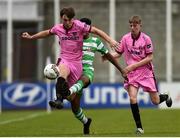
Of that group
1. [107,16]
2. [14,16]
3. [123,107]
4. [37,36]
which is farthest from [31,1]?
[37,36]

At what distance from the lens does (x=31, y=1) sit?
39.6 metres

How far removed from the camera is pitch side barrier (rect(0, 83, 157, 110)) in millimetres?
31922

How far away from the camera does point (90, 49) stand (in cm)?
1580

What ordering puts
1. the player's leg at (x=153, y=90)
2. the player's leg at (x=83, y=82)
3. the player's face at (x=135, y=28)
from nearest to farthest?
1. the player's leg at (x=83, y=82)
2. the player's face at (x=135, y=28)
3. the player's leg at (x=153, y=90)

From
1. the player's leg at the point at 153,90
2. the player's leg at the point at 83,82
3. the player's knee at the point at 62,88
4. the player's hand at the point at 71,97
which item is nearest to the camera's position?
the player's knee at the point at 62,88

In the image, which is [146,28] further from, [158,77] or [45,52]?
[45,52]

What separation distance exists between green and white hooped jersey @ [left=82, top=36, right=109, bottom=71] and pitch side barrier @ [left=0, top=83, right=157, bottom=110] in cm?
1562

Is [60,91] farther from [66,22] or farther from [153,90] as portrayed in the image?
[153,90]

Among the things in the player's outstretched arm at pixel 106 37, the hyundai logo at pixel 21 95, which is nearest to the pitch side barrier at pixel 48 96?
the hyundai logo at pixel 21 95

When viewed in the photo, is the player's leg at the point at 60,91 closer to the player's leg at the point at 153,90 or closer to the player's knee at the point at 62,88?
the player's knee at the point at 62,88

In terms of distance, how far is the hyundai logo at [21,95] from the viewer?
31.9m

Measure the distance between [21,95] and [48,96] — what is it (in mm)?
1146

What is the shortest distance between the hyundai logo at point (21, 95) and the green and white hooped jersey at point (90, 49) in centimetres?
1622

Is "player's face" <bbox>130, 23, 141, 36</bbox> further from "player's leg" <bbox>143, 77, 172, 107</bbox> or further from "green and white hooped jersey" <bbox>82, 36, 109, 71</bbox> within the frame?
"player's leg" <bbox>143, 77, 172, 107</bbox>
